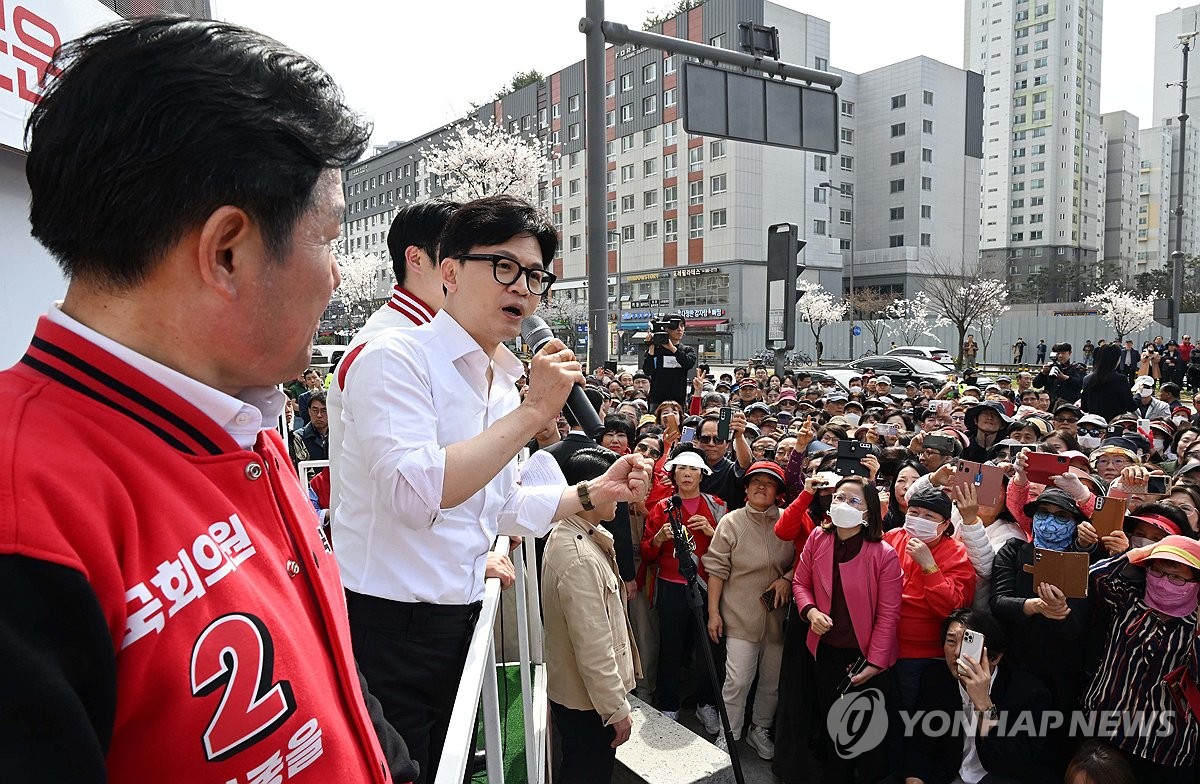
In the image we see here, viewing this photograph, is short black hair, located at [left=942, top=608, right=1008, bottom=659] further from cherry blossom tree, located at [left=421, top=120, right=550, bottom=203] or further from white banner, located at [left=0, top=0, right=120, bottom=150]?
cherry blossom tree, located at [left=421, top=120, right=550, bottom=203]

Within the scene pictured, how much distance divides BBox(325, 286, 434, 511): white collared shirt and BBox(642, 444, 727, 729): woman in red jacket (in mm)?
3360

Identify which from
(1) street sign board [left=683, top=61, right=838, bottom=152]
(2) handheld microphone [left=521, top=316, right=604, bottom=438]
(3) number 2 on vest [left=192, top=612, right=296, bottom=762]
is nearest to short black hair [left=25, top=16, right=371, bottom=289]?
(3) number 2 on vest [left=192, top=612, right=296, bottom=762]

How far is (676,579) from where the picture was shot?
5875 millimetres

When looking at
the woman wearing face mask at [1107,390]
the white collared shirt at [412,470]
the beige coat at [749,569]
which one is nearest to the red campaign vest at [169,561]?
the white collared shirt at [412,470]

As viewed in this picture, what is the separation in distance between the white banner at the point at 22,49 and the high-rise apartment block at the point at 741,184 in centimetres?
4530

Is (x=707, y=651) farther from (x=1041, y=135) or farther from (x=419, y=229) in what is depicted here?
(x=1041, y=135)

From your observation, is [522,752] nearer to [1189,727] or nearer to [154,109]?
[1189,727]

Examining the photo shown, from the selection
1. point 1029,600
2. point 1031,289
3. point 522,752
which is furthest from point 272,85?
point 1031,289

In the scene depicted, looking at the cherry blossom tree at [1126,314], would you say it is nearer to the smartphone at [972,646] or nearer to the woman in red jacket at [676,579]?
the woman in red jacket at [676,579]

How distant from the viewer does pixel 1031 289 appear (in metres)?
70.7

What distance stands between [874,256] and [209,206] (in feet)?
205

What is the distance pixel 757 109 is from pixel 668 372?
3575 mm

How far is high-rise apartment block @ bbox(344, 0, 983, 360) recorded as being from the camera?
5022 cm

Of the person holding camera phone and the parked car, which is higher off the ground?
the parked car
